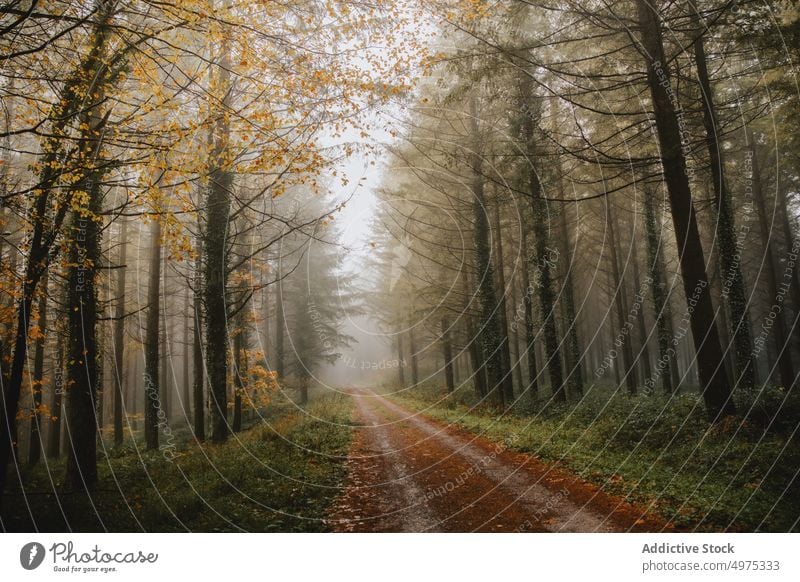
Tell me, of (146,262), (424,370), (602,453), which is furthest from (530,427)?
(424,370)

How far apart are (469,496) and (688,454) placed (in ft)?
13.8

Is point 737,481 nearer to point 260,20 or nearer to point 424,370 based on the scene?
point 260,20

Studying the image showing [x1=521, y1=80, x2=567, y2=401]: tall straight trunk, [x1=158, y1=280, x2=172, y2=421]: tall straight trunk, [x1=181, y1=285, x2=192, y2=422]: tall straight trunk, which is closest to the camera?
[x1=158, y1=280, x2=172, y2=421]: tall straight trunk

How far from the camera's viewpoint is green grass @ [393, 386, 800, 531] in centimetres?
478

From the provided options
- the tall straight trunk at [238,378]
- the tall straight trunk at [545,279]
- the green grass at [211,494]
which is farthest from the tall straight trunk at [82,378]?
the tall straight trunk at [545,279]

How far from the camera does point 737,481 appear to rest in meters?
5.53

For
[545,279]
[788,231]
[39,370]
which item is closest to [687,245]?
[545,279]

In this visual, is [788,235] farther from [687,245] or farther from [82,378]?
[82,378]

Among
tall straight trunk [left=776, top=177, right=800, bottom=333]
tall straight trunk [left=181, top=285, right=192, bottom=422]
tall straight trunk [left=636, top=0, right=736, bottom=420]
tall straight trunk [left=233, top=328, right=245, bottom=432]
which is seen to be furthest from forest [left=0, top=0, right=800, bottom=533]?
tall straight trunk [left=776, top=177, right=800, bottom=333]

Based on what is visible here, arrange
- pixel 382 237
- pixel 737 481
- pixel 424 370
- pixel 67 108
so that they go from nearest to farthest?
pixel 67 108 → pixel 737 481 → pixel 382 237 → pixel 424 370

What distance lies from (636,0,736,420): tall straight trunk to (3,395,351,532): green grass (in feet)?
23.4

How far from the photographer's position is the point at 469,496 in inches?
221

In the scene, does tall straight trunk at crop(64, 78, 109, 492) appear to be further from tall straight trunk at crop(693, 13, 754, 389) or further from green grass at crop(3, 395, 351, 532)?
tall straight trunk at crop(693, 13, 754, 389)
